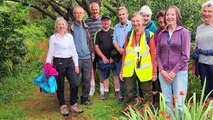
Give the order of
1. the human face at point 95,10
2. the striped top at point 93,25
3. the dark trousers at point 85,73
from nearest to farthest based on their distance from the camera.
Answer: the dark trousers at point 85,73 → the human face at point 95,10 → the striped top at point 93,25

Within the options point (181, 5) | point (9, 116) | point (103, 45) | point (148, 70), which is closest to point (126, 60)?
point (148, 70)

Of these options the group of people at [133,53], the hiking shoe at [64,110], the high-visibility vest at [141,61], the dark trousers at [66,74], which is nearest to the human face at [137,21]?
Answer: the group of people at [133,53]

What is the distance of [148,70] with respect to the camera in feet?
17.7

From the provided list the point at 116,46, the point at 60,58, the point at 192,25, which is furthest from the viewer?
the point at 192,25

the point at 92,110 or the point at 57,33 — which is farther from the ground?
the point at 57,33

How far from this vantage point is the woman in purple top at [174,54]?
4.71 m

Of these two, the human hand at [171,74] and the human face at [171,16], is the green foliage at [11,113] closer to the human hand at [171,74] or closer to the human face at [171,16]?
the human hand at [171,74]

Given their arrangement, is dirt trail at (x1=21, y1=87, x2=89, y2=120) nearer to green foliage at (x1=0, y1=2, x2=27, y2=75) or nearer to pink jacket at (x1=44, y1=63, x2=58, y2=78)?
pink jacket at (x1=44, y1=63, x2=58, y2=78)

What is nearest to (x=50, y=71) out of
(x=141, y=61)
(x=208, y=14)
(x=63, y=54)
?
(x=63, y=54)

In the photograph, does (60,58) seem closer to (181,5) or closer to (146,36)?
(146,36)

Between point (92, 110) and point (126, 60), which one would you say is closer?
point (126, 60)

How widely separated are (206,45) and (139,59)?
3.45 ft

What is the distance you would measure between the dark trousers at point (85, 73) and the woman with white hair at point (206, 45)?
2.14m

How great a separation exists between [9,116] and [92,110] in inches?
59.5
